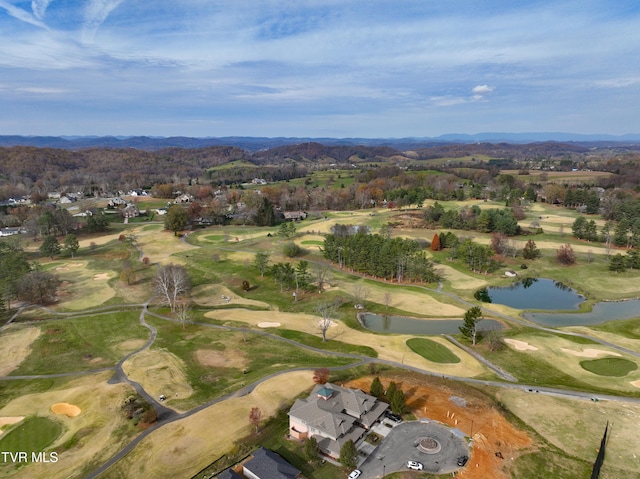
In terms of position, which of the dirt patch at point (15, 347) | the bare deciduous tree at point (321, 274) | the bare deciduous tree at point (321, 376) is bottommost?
the dirt patch at point (15, 347)

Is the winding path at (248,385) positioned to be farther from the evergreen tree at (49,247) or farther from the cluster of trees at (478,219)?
the cluster of trees at (478,219)

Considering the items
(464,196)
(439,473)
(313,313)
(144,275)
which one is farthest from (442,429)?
(464,196)

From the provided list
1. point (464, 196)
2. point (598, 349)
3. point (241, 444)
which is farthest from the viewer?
point (464, 196)

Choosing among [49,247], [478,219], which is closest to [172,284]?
[49,247]

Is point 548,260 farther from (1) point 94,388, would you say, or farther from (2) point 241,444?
(1) point 94,388

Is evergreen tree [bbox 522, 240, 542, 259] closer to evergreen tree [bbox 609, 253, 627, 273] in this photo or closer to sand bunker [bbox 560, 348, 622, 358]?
evergreen tree [bbox 609, 253, 627, 273]

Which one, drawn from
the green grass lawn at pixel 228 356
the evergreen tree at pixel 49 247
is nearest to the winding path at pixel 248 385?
the green grass lawn at pixel 228 356
